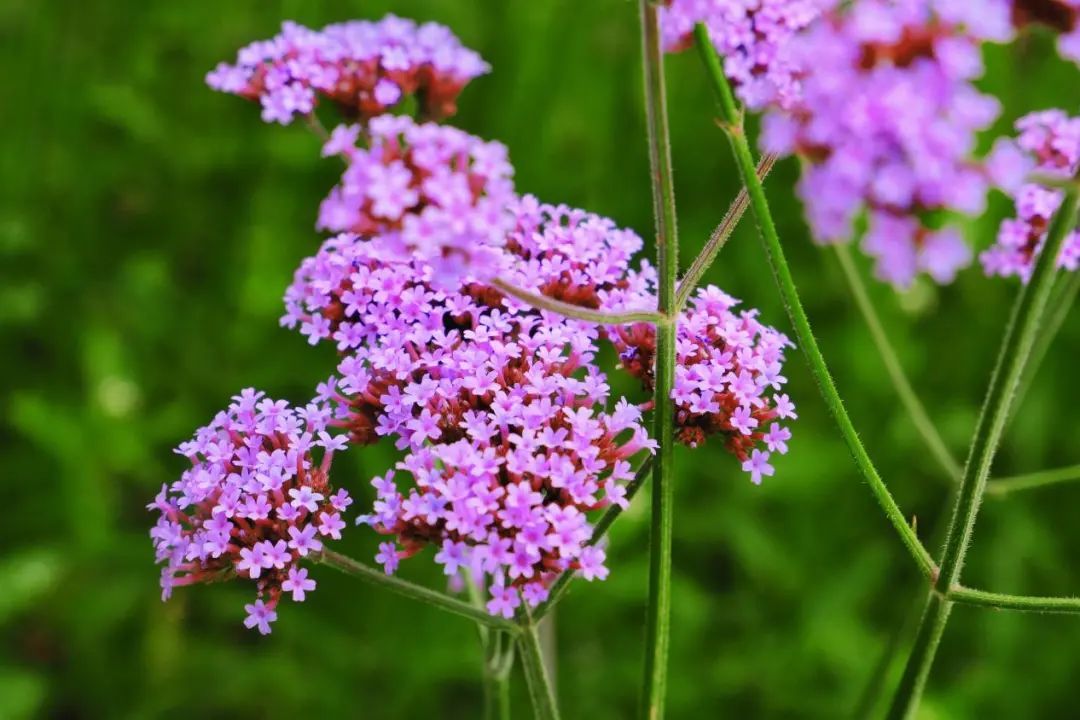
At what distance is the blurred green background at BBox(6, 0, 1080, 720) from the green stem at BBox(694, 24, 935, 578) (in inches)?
49.8

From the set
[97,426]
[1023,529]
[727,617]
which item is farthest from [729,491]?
[97,426]

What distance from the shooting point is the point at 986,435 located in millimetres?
1258

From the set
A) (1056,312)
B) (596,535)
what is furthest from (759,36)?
(1056,312)

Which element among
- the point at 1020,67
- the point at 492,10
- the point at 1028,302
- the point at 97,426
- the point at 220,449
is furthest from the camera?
the point at 1020,67

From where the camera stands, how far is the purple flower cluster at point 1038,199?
5.26 feet

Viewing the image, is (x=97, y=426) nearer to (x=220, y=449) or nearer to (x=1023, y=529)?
(x=220, y=449)

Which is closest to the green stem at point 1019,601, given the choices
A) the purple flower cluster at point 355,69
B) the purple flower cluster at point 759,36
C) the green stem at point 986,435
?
the green stem at point 986,435

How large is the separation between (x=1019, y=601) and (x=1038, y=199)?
660 mm

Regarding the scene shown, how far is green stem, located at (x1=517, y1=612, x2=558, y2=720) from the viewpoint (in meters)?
1.39

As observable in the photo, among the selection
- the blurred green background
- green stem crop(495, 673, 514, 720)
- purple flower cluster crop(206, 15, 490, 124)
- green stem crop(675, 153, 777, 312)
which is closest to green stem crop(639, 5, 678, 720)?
green stem crop(675, 153, 777, 312)

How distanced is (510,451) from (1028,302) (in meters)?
0.57

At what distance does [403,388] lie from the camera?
138 centimetres

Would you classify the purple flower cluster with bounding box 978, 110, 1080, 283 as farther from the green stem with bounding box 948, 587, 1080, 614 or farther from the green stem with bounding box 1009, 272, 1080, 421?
the green stem with bounding box 948, 587, 1080, 614

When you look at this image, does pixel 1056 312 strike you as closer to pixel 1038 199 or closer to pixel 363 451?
pixel 1038 199
